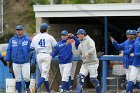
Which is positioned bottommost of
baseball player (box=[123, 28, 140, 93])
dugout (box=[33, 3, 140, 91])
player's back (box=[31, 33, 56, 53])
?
baseball player (box=[123, 28, 140, 93])

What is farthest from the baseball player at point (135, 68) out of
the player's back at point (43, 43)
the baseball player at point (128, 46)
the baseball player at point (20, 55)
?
the baseball player at point (20, 55)

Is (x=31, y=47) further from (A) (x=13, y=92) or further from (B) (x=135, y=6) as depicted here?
(B) (x=135, y=6)

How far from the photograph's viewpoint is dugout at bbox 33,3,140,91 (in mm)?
17566

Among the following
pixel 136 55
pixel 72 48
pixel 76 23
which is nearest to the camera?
pixel 136 55

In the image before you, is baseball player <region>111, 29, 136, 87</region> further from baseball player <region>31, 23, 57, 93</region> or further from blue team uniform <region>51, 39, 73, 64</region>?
baseball player <region>31, 23, 57, 93</region>

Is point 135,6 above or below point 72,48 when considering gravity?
above

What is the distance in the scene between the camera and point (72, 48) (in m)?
16.9

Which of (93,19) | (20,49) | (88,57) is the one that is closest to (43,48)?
(20,49)

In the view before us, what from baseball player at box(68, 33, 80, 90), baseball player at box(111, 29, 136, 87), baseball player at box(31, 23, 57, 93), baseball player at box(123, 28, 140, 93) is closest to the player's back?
baseball player at box(31, 23, 57, 93)

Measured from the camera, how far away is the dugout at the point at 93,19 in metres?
17.6

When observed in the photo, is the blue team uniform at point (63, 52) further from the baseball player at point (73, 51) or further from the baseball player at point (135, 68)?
the baseball player at point (135, 68)

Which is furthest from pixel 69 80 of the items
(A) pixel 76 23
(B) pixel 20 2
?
(B) pixel 20 2

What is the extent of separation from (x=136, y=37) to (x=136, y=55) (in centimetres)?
89

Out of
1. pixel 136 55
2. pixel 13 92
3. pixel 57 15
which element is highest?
pixel 57 15
